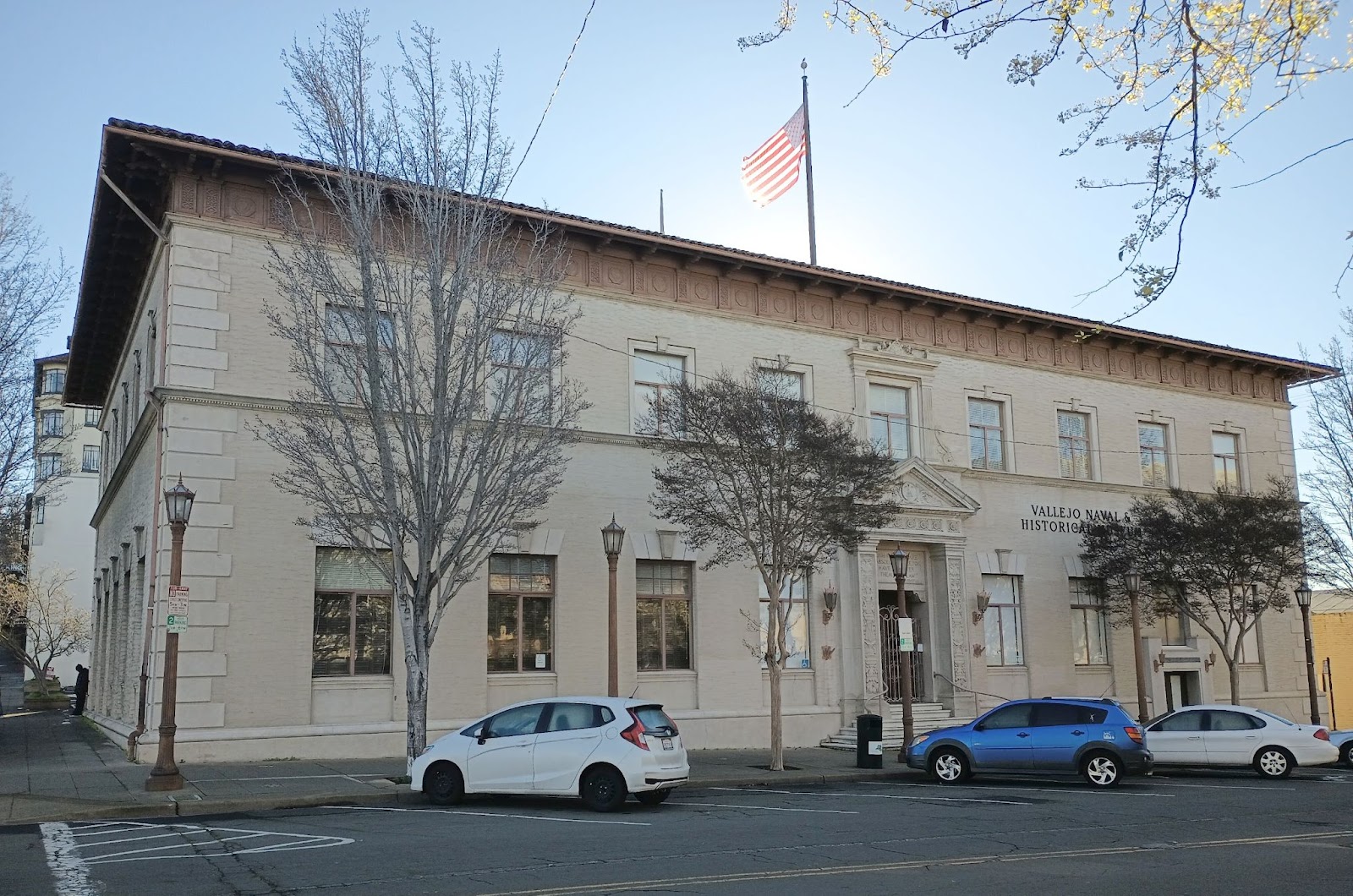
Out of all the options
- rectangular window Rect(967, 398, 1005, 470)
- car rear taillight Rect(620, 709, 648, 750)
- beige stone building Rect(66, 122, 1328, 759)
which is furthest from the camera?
rectangular window Rect(967, 398, 1005, 470)

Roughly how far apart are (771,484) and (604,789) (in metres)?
7.66

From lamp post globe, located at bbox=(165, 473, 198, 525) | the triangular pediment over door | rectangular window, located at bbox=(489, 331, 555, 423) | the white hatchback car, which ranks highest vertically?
rectangular window, located at bbox=(489, 331, 555, 423)

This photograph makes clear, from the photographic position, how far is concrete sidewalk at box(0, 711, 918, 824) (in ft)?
47.0

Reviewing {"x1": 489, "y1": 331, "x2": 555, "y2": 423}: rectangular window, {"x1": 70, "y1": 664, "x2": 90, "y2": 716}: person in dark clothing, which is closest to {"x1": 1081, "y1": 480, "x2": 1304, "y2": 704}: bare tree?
{"x1": 489, "y1": 331, "x2": 555, "y2": 423}: rectangular window

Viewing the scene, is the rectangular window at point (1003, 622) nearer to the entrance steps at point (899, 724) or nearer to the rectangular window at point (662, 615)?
the entrance steps at point (899, 724)

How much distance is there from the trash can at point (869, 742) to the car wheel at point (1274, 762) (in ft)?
21.7

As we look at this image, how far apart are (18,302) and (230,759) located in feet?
35.3

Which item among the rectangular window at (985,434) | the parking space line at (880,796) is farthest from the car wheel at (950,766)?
the rectangular window at (985,434)

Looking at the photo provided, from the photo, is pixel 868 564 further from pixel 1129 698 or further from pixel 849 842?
pixel 849 842

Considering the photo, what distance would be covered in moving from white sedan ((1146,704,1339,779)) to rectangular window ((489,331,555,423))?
1208 cm

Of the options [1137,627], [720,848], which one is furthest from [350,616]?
[1137,627]

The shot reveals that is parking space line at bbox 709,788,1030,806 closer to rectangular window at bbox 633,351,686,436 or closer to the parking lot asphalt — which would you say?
the parking lot asphalt

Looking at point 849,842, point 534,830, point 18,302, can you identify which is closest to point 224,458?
point 18,302

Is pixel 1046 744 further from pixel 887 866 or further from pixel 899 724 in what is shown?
pixel 887 866
